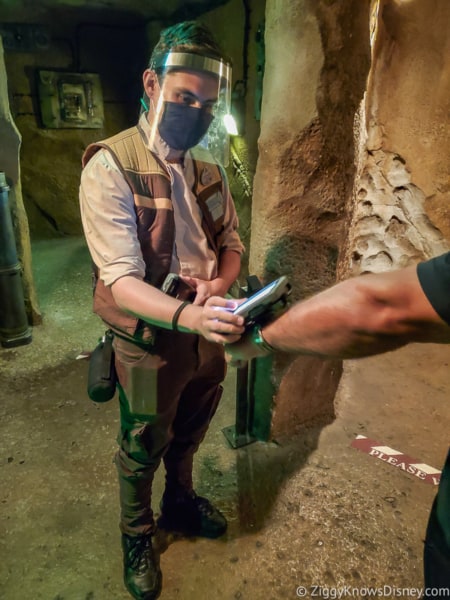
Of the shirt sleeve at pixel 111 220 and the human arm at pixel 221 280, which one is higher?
the shirt sleeve at pixel 111 220

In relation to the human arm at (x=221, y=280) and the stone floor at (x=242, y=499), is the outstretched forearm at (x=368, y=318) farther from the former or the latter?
the stone floor at (x=242, y=499)

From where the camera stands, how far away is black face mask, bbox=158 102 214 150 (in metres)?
1.40

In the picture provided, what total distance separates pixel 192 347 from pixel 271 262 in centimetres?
86

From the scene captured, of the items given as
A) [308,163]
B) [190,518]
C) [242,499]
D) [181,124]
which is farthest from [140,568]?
[308,163]

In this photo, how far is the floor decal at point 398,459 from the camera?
2.34 m

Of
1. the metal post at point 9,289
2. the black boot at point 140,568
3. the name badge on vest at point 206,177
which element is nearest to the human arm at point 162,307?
the name badge on vest at point 206,177

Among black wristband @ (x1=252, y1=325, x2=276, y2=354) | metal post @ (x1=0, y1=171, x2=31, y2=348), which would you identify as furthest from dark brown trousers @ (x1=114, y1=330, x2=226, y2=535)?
metal post @ (x1=0, y1=171, x2=31, y2=348)

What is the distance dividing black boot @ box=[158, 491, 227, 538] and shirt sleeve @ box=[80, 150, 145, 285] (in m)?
1.20

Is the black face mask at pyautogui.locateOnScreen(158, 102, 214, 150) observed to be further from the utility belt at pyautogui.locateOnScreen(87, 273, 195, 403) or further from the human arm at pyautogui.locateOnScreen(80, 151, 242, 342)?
the utility belt at pyautogui.locateOnScreen(87, 273, 195, 403)

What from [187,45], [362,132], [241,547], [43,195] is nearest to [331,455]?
[241,547]

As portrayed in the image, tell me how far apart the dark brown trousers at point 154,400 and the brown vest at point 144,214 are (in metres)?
0.10

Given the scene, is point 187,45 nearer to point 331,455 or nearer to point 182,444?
point 182,444

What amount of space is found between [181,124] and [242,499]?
1.78 m

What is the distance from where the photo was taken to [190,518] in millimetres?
1966
